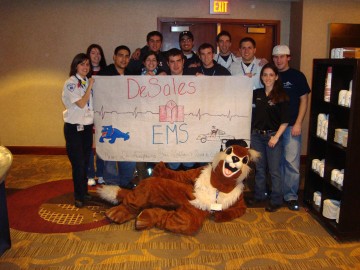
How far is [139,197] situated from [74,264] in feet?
2.57

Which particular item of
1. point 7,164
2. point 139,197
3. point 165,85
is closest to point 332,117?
point 165,85

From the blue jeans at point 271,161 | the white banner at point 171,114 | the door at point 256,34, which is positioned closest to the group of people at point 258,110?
the blue jeans at point 271,161

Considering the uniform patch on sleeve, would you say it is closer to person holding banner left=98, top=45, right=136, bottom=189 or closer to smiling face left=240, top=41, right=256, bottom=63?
person holding banner left=98, top=45, right=136, bottom=189

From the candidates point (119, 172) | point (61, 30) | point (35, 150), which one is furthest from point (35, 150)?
point (119, 172)

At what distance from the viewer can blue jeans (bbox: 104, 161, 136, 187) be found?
3.67 meters

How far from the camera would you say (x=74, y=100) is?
314 cm

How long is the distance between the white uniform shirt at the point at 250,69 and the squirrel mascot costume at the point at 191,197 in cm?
80

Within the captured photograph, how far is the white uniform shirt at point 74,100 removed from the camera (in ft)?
10.3

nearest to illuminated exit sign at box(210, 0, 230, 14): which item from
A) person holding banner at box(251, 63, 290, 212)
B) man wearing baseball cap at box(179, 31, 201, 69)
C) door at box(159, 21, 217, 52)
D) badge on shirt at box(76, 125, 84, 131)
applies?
door at box(159, 21, 217, 52)

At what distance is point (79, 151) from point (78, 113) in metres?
0.35

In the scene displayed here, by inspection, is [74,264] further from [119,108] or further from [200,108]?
[200,108]

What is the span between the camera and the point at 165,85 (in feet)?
11.0

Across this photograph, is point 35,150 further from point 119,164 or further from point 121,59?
point 121,59

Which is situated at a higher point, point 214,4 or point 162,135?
point 214,4
